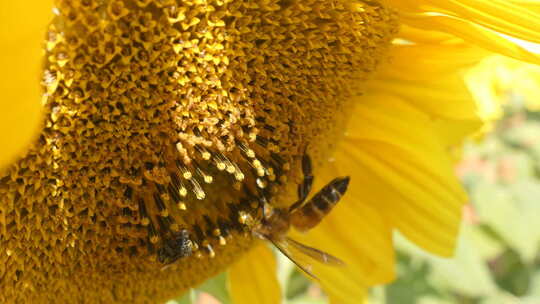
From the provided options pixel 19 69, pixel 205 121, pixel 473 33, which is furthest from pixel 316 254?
pixel 19 69

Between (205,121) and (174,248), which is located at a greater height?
(205,121)

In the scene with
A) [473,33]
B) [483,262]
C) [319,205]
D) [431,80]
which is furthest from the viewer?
[483,262]

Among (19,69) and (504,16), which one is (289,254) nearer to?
(504,16)

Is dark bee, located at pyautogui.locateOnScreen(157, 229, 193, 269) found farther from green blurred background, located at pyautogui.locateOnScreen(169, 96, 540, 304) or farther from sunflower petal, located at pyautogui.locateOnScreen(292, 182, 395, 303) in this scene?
green blurred background, located at pyautogui.locateOnScreen(169, 96, 540, 304)

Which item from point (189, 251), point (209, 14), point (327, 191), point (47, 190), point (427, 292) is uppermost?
point (209, 14)

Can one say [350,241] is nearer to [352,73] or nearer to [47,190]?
[352,73]

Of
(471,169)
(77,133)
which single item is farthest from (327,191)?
(471,169)

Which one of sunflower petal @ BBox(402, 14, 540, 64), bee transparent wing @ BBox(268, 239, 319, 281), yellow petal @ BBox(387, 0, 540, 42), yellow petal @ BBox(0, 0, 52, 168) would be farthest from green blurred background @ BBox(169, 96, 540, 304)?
yellow petal @ BBox(0, 0, 52, 168)
